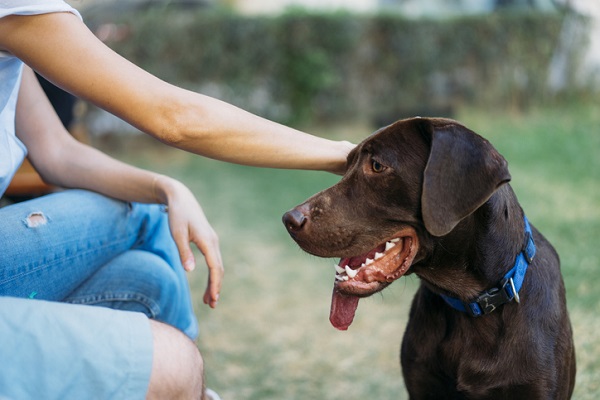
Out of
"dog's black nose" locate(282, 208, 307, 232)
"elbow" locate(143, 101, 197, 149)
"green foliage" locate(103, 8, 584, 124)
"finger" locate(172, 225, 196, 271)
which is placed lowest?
"green foliage" locate(103, 8, 584, 124)

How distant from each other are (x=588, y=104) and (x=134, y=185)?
35.6 feet

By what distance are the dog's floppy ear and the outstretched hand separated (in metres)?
0.67

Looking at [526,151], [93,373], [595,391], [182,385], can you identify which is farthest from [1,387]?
[526,151]

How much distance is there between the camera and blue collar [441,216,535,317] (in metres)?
2.30

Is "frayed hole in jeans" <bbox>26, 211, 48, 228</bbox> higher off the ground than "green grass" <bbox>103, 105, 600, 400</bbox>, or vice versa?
"frayed hole in jeans" <bbox>26, 211, 48, 228</bbox>

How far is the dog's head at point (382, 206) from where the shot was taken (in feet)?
7.07

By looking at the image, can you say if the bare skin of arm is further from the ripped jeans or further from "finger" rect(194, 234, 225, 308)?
the ripped jeans

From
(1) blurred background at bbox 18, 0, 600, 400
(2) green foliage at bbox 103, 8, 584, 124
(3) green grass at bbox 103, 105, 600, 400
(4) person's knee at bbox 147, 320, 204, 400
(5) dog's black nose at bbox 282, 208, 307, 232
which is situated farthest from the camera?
(2) green foliage at bbox 103, 8, 584, 124

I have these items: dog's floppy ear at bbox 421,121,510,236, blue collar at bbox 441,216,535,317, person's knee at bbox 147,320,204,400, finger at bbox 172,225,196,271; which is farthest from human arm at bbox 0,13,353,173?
blue collar at bbox 441,216,535,317

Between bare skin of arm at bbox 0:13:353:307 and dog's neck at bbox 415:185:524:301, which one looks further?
dog's neck at bbox 415:185:524:301

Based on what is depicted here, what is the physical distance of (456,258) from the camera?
2307mm

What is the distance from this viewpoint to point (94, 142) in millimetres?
9852

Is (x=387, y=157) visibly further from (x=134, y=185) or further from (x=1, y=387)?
(x=1, y=387)

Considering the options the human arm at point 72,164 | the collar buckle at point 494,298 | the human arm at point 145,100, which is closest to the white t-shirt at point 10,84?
the human arm at point 145,100
